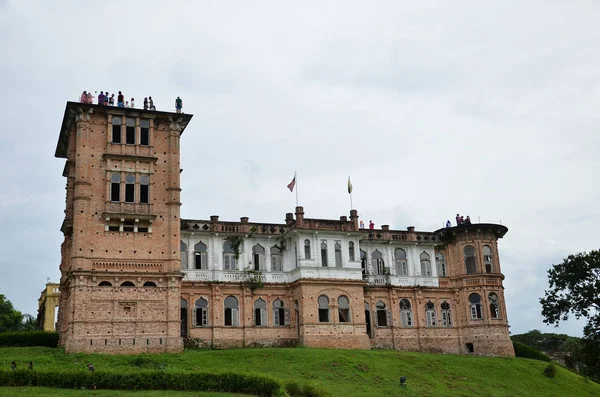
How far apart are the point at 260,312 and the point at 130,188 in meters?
14.0

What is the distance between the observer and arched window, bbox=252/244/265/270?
173 feet

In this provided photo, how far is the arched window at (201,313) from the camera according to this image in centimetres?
4931

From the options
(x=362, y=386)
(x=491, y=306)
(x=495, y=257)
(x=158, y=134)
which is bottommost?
(x=362, y=386)

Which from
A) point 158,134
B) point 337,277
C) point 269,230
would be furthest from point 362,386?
point 158,134

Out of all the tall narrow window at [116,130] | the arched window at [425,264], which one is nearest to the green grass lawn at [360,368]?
the arched window at [425,264]

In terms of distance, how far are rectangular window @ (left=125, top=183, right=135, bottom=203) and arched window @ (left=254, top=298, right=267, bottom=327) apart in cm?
1271

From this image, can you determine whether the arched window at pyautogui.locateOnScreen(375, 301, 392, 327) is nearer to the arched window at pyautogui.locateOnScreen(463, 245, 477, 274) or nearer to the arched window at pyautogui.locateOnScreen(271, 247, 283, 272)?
the arched window at pyautogui.locateOnScreen(463, 245, 477, 274)

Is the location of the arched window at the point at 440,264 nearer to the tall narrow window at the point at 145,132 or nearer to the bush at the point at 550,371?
the bush at the point at 550,371

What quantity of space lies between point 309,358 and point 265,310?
33.8ft

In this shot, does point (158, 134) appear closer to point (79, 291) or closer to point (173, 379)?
point (79, 291)

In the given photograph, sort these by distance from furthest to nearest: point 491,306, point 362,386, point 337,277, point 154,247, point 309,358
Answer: point 491,306
point 337,277
point 154,247
point 309,358
point 362,386

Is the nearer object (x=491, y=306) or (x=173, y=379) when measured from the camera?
(x=173, y=379)

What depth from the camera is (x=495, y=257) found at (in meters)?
56.5

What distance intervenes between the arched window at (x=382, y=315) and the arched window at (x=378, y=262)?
281cm
